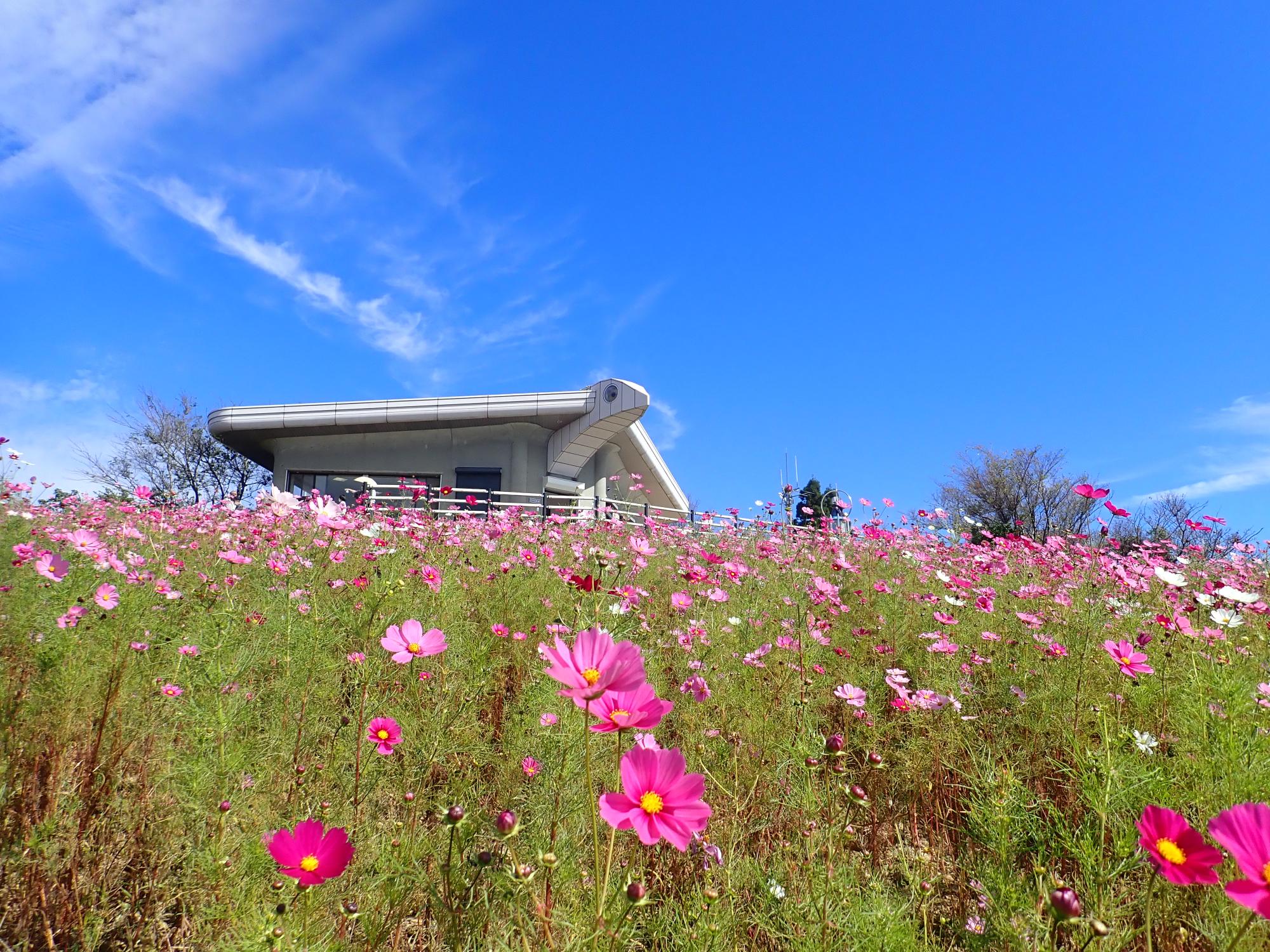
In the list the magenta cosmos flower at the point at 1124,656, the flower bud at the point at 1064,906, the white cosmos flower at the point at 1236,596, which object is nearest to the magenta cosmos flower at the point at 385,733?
the flower bud at the point at 1064,906

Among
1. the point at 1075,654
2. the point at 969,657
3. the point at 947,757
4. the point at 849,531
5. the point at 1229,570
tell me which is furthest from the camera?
the point at 849,531

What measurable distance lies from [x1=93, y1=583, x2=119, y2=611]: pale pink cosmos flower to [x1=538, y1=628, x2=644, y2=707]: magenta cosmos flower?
7.50 ft

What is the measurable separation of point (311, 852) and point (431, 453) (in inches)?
733

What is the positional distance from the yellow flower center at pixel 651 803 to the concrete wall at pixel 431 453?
1719cm

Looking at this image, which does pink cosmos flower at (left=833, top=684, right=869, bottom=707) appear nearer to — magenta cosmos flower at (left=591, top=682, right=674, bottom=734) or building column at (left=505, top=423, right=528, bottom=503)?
magenta cosmos flower at (left=591, top=682, right=674, bottom=734)

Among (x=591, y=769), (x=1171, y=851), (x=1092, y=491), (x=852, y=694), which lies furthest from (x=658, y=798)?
(x=1092, y=491)

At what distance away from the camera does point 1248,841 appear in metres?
0.71

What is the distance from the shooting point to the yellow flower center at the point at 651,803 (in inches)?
30.4

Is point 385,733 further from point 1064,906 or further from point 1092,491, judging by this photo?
point 1092,491

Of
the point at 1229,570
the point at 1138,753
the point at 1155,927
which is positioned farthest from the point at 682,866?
the point at 1229,570

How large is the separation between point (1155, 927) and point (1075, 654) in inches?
54.2

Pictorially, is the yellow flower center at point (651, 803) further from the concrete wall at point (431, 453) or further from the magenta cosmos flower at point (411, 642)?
the concrete wall at point (431, 453)

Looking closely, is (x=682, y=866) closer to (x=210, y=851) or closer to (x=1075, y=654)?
(x=210, y=851)

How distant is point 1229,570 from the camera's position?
17.1ft
